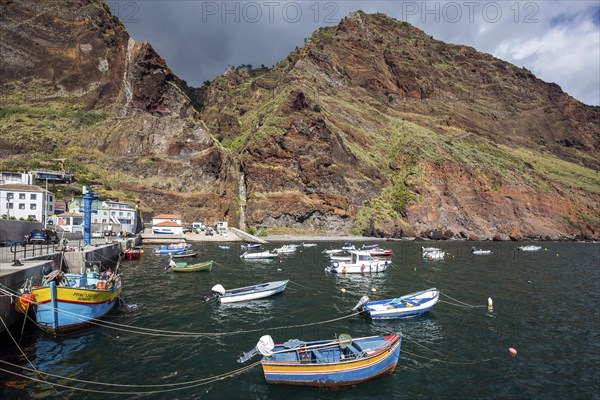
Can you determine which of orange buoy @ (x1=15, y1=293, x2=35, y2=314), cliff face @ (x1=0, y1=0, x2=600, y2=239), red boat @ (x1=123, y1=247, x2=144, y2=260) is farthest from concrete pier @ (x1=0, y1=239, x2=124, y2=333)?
cliff face @ (x1=0, y1=0, x2=600, y2=239)

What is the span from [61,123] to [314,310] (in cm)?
12752

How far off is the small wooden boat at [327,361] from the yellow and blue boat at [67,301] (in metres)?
12.5

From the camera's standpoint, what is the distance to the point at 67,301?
20.9 meters

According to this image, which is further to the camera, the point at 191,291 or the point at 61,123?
the point at 61,123

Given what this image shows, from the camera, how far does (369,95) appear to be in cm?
19925

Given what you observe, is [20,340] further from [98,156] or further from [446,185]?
[446,185]

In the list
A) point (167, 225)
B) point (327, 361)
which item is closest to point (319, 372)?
point (327, 361)

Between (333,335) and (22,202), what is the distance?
6974cm

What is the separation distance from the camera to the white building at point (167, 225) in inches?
3477

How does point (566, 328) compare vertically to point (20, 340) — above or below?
below

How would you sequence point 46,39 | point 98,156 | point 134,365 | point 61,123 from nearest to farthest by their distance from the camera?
point 134,365 < point 98,156 < point 61,123 < point 46,39

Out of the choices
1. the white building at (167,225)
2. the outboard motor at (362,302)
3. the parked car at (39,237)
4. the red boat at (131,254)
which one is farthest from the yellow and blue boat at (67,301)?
the white building at (167,225)

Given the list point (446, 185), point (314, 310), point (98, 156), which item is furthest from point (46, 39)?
point (446, 185)

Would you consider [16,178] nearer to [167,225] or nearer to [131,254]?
[167,225]
